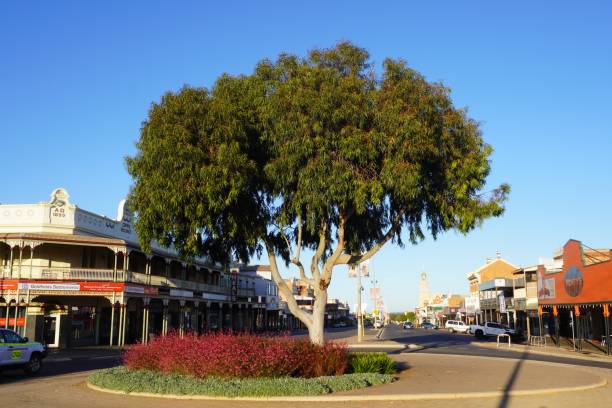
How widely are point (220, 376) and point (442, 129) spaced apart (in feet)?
32.8

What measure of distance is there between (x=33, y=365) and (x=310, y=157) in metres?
12.7

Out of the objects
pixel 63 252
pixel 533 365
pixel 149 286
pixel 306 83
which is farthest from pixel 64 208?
pixel 533 365

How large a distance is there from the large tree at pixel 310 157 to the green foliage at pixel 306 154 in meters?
0.04

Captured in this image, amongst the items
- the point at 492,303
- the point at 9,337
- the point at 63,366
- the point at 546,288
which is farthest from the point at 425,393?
the point at 492,303

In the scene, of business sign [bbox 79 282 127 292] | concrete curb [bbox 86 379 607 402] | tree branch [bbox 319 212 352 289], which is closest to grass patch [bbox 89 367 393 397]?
concrete curb [bbox 86 379 607 402]

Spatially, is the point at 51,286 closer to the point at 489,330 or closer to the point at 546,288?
the point at 546,288

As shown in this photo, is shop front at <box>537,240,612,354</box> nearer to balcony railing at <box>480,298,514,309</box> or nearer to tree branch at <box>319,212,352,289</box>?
balcony railing at <box>480,298,514,309</box>

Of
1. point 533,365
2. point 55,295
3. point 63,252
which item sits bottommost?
point 533,365

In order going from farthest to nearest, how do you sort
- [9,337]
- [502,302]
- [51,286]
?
[502,302], [51,286], [9,337]

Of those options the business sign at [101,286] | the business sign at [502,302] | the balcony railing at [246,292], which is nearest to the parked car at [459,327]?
the business sign at [502,302]

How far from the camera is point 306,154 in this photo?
17547 mm

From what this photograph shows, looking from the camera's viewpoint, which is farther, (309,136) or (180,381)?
(309,136)

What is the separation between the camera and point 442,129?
18906 mm

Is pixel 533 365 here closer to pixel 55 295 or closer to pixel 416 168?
pixel 416 168
